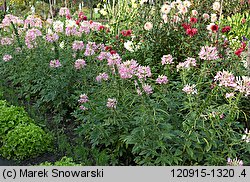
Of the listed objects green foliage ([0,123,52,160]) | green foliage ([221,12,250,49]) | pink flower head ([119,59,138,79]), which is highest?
pink flower head ([119,59,138,79])

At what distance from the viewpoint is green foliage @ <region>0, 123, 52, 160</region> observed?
3586 millimetres

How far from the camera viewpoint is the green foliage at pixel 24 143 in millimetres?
3586

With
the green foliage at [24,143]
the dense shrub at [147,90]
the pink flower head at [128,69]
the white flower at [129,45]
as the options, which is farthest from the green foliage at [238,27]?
the green foliage at [24,143]

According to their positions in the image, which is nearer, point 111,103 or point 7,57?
point 111,103

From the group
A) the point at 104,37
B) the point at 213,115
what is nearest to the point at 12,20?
the point at 104,37

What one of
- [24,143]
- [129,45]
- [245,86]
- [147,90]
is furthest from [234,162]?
[129,45]

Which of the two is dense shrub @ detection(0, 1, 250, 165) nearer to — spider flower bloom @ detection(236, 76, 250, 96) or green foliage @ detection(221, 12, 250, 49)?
spider flower bloom @ detection(236, 76, 250, 96)

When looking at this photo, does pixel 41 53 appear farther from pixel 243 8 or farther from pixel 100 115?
pixel 243 8

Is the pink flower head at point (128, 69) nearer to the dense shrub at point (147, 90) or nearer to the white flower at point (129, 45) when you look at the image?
the dense shrub at point (147, 90)

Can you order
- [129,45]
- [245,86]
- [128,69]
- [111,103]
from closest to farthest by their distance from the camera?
[245,86]
[128,69]
[111,103]
[129,45]

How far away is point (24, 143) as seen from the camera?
11.7 feet

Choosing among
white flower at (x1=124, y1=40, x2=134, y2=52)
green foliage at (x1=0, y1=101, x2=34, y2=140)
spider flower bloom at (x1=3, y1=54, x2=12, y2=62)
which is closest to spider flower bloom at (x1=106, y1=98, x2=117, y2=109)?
green foliage at (x1=0, y1=101, x2=34, y2=140)

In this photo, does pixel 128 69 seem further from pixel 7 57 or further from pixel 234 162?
pixel 7 57

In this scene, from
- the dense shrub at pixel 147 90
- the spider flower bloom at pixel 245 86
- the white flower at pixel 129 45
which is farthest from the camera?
the white flower at pixel 129 45
